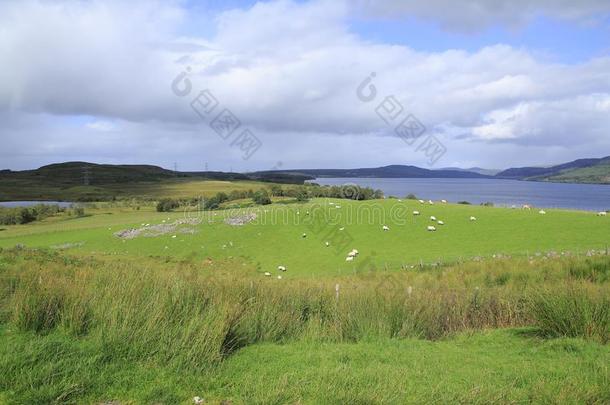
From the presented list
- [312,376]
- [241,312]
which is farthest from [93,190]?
[312,376]

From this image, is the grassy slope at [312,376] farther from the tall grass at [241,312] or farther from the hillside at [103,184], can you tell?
the hillside at [103,184]

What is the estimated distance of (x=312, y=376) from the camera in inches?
208

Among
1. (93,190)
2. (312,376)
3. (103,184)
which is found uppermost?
(103,184)

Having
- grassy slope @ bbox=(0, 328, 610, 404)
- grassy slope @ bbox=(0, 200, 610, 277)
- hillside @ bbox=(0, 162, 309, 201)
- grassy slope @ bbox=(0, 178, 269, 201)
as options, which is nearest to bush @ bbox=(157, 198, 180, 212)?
grassy slope @ bbox=(0, 200, 610, 277)

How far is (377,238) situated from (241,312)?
1794cm

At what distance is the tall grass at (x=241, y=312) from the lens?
20.0ft

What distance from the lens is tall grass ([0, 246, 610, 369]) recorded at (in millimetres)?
6086

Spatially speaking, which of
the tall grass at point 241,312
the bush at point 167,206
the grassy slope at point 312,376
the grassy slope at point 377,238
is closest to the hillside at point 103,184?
the bush at point 167,206

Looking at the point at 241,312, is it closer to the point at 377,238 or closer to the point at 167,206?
the point at 377,238

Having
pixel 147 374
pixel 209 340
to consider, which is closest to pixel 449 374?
pixel 209 340

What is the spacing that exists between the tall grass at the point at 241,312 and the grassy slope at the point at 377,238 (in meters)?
10.5

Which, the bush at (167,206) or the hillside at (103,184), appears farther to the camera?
the hillside at (103,184)

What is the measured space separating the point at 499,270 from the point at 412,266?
4232 millimetres

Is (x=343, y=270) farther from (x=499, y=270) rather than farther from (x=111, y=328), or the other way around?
(x=111, y=328)
